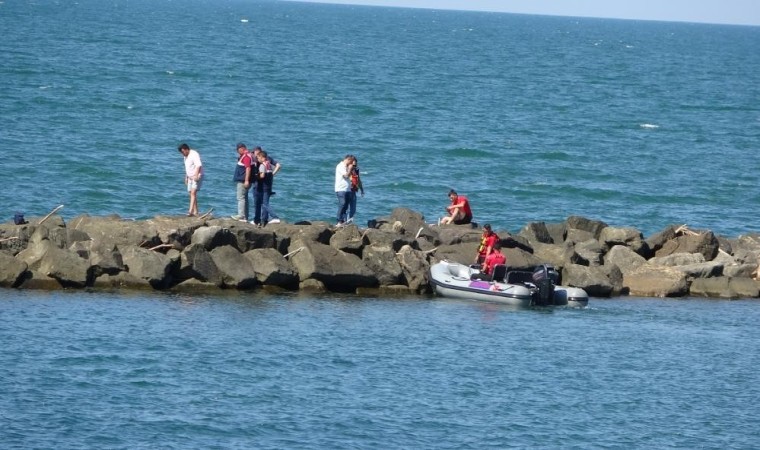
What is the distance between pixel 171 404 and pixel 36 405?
84.7 inches

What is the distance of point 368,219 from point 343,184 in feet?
30.8

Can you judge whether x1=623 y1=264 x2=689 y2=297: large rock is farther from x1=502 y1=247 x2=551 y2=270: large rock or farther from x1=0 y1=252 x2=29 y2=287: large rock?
x1=0 y1=252 x2=29 y2=287: large rock

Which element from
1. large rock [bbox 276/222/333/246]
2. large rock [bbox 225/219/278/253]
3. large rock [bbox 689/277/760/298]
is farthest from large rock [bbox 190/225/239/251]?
large rock [bbox 689/277/760/298]

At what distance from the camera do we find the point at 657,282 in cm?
3180

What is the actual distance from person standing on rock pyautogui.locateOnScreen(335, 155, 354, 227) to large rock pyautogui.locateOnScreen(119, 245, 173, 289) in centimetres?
526

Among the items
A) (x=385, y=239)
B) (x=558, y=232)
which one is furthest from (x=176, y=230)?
(x=558, y=232)

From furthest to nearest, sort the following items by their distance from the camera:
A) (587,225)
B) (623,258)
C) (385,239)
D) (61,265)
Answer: (587,225), (623,258), (385,239), (61,265)

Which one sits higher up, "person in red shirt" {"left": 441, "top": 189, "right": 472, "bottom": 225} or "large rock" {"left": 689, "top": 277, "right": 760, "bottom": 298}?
"person in red shirt" {"left": 441, "top": 189, "right": 472, "bottom": 225}

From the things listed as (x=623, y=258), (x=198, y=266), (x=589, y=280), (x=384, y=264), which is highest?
(x=623, y=258)

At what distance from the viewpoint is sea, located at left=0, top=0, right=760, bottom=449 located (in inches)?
837

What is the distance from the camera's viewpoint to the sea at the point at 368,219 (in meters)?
21.3

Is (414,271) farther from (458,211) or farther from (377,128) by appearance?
(377,128)

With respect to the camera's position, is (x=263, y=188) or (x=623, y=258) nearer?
(x=263, y=188)

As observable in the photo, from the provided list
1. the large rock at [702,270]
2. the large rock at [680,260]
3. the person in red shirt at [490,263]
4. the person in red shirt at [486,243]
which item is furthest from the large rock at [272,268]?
the large rock at [702,270]
